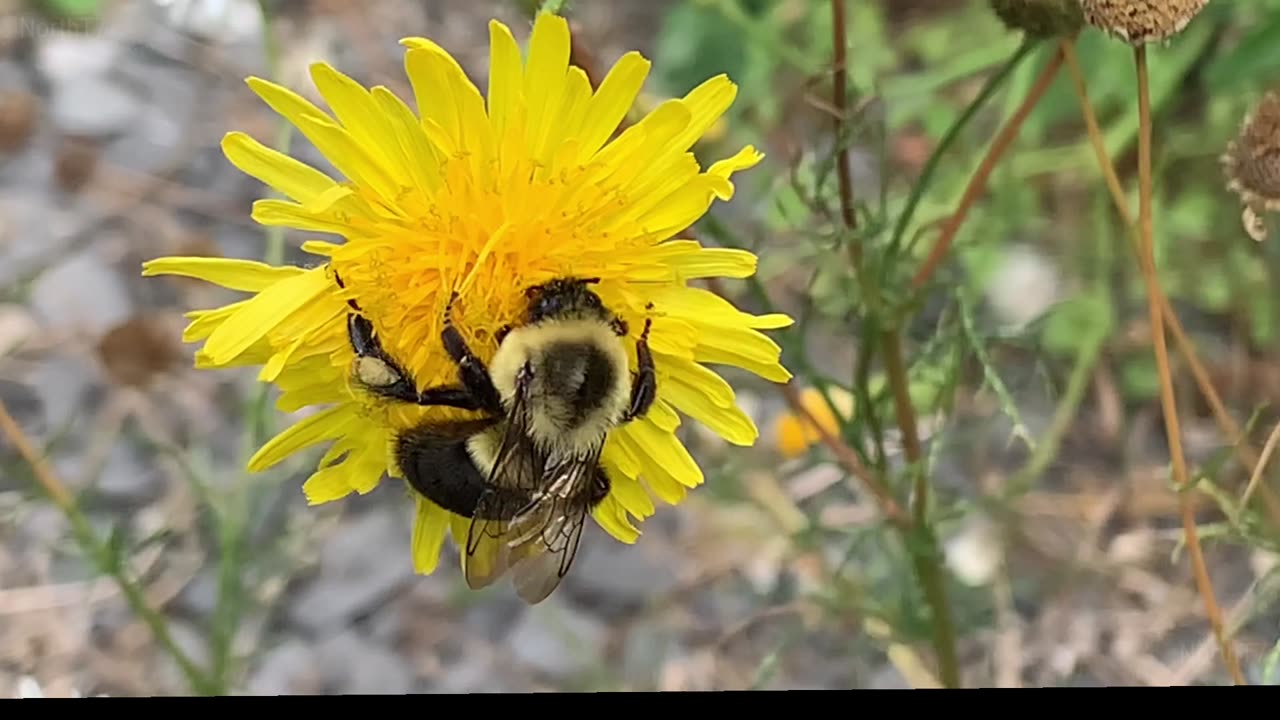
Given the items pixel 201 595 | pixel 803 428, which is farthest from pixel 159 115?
pixel 803 428

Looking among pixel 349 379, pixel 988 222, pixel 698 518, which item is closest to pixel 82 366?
pixel 698 518

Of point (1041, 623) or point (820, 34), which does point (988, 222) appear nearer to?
point (820, 34)

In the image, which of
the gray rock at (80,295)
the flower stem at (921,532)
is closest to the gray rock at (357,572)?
the gray rock at (80,295)

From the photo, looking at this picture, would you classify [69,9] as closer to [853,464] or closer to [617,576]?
[617,576]

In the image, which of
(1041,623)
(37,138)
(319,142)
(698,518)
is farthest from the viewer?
(37,138)

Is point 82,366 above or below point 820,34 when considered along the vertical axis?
below

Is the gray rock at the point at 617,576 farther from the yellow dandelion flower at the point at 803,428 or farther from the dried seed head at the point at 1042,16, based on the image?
the dried seed head at the point at 1042,16

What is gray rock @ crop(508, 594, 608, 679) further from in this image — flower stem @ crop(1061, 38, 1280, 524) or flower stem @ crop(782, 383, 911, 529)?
flower stem @ crop(1061, 38, 1280, 524)
